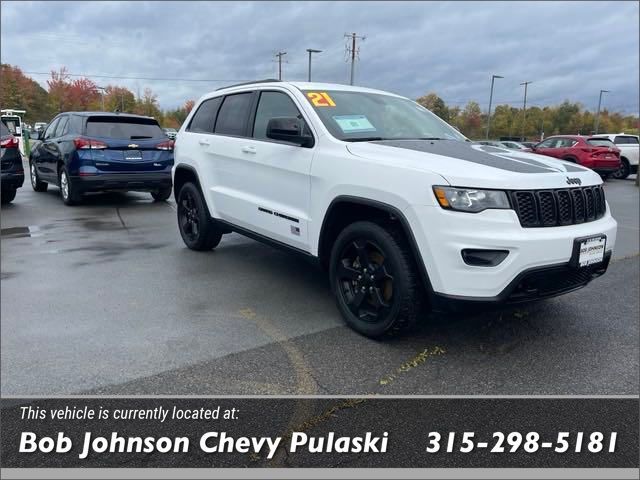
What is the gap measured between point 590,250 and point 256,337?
2.37 meters

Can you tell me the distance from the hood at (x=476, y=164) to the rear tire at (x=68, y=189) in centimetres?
708

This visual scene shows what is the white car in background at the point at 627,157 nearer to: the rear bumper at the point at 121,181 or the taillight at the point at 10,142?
the rear bumper at the point at 121,181

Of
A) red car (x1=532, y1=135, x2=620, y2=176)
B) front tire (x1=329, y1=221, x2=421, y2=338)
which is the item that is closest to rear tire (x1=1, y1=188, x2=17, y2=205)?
front tire (x1=329, y1=221, x2=421, y2=338)

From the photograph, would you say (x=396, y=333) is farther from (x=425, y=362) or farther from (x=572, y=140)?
(x=572, y=140)

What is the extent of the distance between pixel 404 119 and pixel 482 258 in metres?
2.00

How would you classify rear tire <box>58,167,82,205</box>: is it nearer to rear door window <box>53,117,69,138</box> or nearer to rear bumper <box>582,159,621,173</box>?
rear door window <box>53,117,69,138</box>

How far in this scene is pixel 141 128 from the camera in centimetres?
984

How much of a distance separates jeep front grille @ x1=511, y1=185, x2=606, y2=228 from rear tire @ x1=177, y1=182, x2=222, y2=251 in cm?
352

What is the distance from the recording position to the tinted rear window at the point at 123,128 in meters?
9.40

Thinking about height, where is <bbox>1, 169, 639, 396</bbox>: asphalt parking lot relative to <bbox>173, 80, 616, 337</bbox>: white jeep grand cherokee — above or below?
below

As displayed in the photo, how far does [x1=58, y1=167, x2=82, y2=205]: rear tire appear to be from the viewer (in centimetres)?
939

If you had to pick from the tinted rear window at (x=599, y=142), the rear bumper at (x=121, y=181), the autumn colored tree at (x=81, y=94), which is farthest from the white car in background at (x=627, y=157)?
the autumn colored tree at (x=81, y=94)

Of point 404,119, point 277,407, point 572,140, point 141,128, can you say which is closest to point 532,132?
point 572,140

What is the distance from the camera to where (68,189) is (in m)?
9.53
